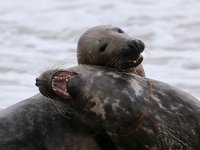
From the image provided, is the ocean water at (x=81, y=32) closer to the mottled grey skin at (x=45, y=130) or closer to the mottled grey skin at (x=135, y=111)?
the mottled grey skin at (x=45, y=130)

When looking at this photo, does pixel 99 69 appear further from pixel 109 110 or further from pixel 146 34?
pixel 146 34

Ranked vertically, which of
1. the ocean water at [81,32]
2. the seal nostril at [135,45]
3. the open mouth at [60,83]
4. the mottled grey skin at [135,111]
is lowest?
the ocean water at [81,32]

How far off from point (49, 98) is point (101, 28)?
66cm

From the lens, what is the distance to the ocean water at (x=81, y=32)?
9.17m

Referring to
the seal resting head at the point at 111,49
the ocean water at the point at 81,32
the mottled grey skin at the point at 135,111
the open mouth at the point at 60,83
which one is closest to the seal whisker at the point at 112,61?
the seal resting head at the point at 111,49

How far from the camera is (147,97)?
5.22 metres

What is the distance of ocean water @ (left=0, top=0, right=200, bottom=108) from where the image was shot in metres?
9.17

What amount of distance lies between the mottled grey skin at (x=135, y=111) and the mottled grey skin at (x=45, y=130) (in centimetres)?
16

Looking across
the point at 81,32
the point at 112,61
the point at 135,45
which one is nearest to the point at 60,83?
the point at 112,61

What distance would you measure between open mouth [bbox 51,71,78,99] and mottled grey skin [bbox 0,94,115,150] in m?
0.22

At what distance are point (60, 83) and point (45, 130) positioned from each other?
0.46 metres

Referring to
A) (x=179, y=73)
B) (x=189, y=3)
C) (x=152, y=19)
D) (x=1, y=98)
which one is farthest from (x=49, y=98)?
(x=189, y=3)

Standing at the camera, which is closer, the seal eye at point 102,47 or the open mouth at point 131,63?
the open mouth at point 131,63

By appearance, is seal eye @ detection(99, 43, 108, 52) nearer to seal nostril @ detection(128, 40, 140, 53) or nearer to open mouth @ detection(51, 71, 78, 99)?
seal nostril @ detection(128, 40, 140, 53)
